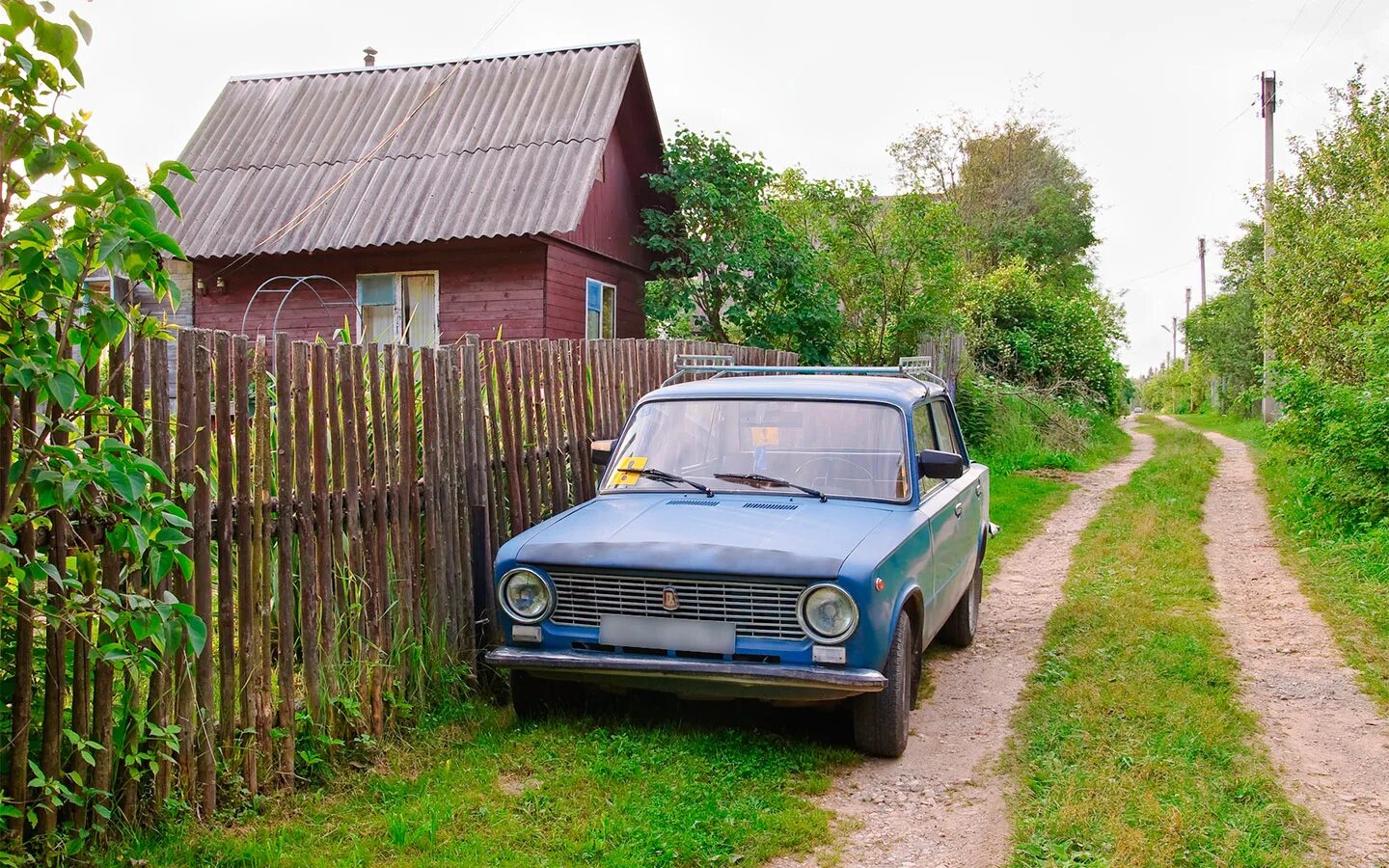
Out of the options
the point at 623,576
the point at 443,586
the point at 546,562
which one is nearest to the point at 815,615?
the point at 623,576

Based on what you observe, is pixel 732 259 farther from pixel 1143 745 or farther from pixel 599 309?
pixel 1143 745

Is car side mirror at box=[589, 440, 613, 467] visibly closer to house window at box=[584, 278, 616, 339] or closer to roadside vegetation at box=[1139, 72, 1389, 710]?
roadside vegetation at box=[1139, 72, 1389, 710]

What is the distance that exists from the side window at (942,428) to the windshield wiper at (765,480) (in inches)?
60.6

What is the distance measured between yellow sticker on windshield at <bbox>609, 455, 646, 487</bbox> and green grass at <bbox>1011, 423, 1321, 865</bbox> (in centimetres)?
236

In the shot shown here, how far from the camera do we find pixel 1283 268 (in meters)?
17.8

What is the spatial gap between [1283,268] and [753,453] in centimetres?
1509

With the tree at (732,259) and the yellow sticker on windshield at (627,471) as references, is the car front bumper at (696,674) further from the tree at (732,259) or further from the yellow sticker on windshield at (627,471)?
the tree at (732,259)

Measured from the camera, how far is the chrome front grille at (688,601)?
189 inches

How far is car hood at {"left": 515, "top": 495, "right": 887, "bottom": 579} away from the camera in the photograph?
188 inches

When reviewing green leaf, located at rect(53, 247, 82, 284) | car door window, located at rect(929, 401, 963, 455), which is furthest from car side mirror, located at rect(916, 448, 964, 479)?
green leaf, located at rect(53, 247, 82, 284)

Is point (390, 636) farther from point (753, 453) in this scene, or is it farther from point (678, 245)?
point (678, 245)

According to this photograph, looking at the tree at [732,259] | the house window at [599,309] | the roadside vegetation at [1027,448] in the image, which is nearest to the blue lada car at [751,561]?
the roadside vegetation at [1027,448]

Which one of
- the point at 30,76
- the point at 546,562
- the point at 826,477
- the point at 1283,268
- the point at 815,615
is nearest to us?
the point at 30,76

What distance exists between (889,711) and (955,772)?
41 centimetres
